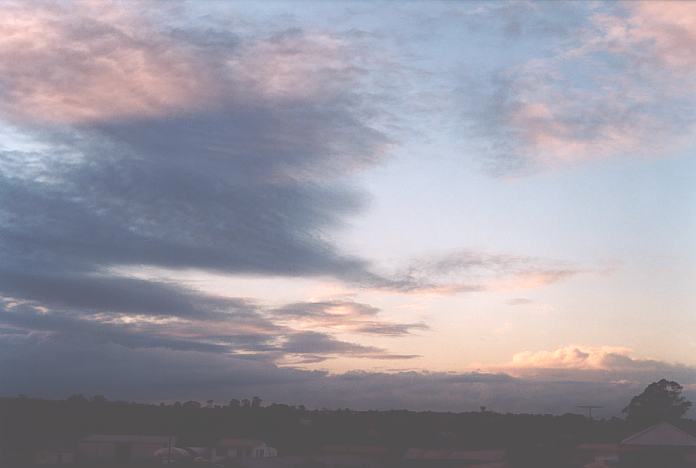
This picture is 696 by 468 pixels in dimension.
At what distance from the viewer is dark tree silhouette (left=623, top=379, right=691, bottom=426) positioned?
146m

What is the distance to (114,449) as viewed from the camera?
85.9 meters

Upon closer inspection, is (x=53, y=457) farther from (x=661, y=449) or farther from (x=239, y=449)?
(x=661, y=449)

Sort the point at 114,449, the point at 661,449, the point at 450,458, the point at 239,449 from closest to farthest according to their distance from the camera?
the point at 661,449, the point at 114,449, the point at 450,458, the point at 239,449

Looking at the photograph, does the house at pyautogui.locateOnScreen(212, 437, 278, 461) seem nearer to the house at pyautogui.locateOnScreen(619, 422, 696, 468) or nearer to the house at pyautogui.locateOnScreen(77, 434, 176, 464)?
the house at pyautogui.locateOnScreen(77, 434, 176, 464)

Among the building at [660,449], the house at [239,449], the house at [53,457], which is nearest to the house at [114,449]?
the house at [53,457]

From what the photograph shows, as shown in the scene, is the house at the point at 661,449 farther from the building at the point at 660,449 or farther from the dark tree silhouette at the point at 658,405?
the dark tree silhouette at the point at 658,405

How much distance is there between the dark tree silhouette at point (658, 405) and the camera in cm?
14600

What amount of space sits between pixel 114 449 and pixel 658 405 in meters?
104

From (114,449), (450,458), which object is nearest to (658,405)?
(450,458)

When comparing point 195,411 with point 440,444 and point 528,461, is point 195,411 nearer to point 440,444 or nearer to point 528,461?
point 440,444

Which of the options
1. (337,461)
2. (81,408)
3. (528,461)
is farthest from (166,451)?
(81,408)

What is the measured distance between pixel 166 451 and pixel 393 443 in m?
49.3

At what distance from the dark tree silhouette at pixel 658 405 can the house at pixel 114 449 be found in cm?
9499

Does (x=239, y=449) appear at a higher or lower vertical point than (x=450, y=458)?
higher
